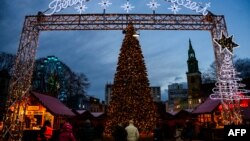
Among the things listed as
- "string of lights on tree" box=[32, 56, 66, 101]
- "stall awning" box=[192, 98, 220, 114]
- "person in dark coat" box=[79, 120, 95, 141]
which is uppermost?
"string of lights on tree" box=[32, 56, 66, 101]

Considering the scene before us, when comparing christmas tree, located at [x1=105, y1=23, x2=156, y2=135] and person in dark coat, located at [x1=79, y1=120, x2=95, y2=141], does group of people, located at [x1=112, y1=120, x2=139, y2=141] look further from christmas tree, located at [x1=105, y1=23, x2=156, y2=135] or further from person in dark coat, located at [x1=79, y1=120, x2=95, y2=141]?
christmas tree, located at [x1=105, y1=23, x2=156, y2=135]

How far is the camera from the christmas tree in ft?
50.1

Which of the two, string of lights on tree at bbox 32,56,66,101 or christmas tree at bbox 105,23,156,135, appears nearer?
christmas tree at bbox 105,23,156,135

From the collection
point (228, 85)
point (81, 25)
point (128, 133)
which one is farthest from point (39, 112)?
point (228, 85)

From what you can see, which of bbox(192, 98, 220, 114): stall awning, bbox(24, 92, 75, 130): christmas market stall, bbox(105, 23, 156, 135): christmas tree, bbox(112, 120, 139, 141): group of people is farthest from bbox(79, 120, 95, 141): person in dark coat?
bbox(192, 98, 220, 114): stall awning

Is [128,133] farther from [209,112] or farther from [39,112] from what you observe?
[209,112]

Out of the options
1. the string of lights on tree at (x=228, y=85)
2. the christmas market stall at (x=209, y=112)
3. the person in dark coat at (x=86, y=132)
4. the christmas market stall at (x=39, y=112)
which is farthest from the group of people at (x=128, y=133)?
the christmas market stall at (x=209, y=112)

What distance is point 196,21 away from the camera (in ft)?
55.5

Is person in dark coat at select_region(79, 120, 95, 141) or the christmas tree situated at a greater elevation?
the christmas tree

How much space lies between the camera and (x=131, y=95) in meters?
15.6

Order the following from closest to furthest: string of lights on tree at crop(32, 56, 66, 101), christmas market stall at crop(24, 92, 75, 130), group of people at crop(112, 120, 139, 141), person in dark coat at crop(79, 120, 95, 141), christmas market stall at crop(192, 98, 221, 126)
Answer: group of people at crop(112, 120, 139, 141) < person in dark coat at crop(79, 120, 95, 141) < christmas market stall at crop(24, 92, 75, 130) < christmas market stall at crop(192, 98, 221, 126) < string of lights on tree at crop(32, 56, 66, 101)

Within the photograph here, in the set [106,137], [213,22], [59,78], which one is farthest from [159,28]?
[59,78]

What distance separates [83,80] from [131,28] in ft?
101

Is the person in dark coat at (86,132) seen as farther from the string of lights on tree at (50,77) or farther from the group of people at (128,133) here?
the string of lights on tree at (50,77)
